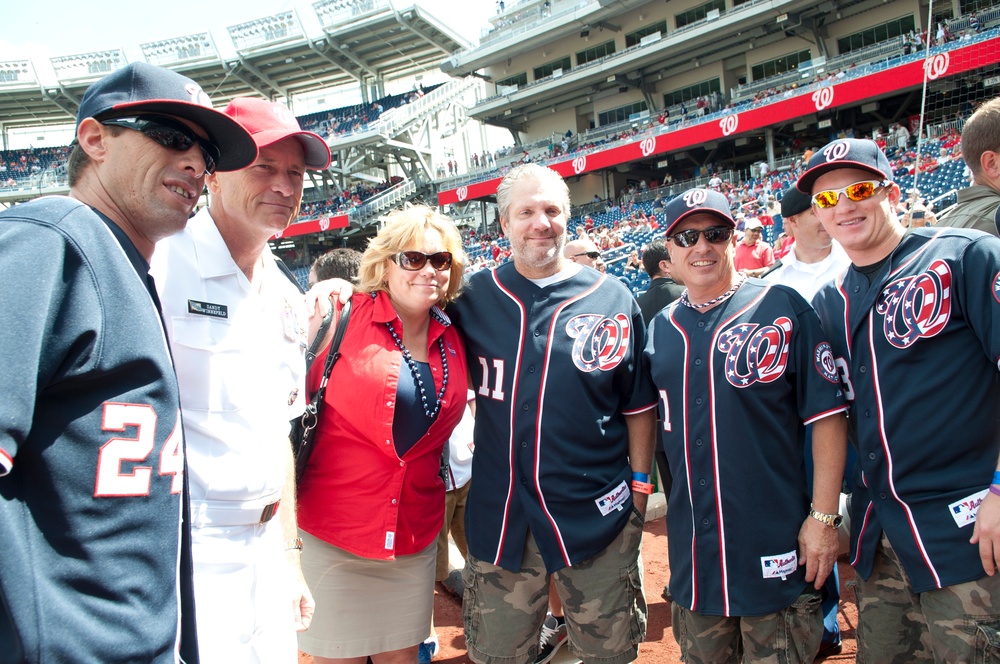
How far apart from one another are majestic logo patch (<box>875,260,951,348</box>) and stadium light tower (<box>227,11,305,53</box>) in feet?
141

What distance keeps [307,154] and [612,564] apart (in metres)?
1.91

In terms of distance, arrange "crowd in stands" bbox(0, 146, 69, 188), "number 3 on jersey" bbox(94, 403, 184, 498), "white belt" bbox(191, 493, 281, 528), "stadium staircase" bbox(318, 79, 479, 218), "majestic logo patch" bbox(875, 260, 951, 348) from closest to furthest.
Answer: "number 3 on jersey" bbox(94, 403, 184, 498)
"white belt" bbox(191, 493, 281, 528)
"majestic logo patch" bbox(875, 260, 951, 348)
"stadium staircase" bbox(318, 79, 479, 218)
"crowd in stands" bbox(0, 146, 69, 188)

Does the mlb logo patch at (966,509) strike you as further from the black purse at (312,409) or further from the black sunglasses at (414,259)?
the black purse at (312,409)

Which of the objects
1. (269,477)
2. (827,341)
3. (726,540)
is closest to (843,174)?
(827,341)

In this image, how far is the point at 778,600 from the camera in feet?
7.14

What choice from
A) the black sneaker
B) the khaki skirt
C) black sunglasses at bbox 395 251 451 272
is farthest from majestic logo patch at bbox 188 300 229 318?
the black sneaker

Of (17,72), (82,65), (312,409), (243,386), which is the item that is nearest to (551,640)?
(312,409)

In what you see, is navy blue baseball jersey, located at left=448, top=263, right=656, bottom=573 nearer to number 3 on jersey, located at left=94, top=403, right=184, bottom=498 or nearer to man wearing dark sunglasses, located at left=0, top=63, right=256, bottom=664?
man wearing dark sunglasses, located at left=0, top=63, right=256, bottom=664

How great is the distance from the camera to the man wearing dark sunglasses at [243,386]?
5.66 feet

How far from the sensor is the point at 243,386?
6.03ft

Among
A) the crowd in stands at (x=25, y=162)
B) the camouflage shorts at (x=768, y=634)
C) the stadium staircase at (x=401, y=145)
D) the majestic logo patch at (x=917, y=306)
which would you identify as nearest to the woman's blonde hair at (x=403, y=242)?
the majestic logo patch at (x=917, y=306)

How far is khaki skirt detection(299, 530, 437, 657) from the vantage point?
2436 millimetres

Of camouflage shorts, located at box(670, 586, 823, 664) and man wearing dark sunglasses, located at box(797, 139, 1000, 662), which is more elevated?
man wearing dark sunglasses, located at box(797, 139, 1000, 662)

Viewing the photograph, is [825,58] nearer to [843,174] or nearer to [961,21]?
[961,21]
